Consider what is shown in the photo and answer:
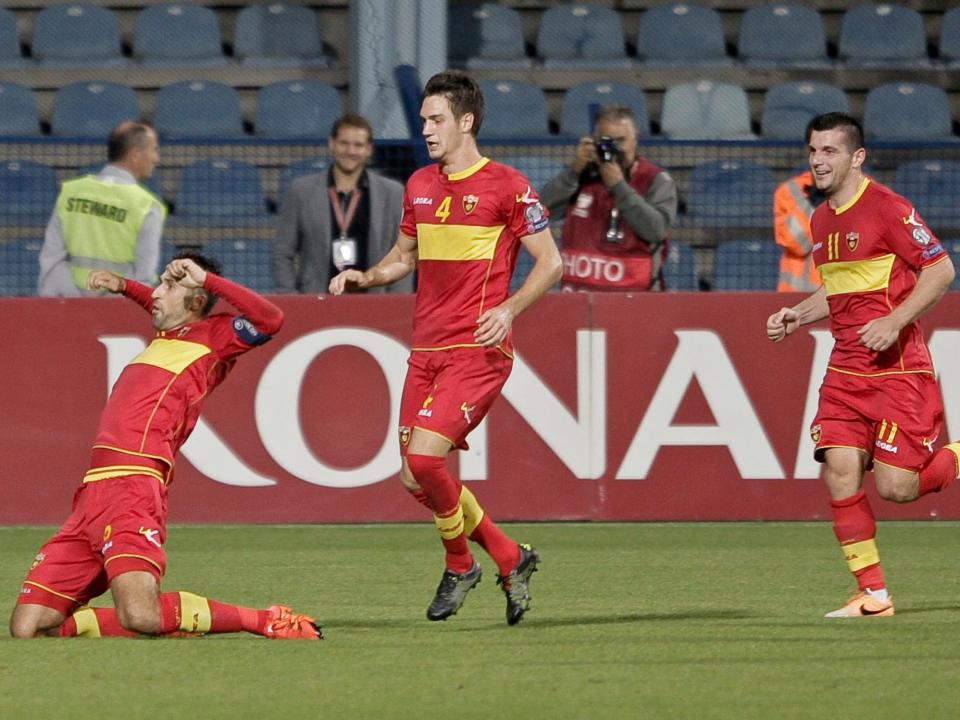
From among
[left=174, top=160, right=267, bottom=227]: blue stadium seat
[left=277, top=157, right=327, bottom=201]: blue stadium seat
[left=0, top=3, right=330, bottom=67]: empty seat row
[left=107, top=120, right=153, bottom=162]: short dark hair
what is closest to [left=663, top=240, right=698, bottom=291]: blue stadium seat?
[left=277, top=157, right=327, bottom=201]: blue stadium seat

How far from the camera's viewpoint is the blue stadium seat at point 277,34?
1431 centimetres

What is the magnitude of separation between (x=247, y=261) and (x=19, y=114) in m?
3.24

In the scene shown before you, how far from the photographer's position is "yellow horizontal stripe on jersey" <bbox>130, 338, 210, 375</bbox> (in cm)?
651

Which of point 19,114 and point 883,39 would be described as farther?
point 883,39

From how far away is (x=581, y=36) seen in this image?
1448 cm

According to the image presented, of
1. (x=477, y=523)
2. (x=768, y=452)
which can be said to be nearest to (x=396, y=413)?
(x=768, y=452)

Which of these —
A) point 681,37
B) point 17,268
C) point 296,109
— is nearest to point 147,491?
point 17,268

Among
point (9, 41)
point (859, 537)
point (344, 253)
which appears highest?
point (9, 41)

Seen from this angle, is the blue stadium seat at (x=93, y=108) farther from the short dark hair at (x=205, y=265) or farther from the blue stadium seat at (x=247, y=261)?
the short dark hair at (x=205, y=265)

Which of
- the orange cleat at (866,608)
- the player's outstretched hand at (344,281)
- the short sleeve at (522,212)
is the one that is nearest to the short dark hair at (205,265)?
the player's outstretched hand at (344,281)

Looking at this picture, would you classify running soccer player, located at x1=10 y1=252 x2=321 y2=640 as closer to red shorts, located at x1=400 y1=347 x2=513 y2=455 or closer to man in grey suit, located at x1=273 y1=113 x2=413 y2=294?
red shorts, located at x1=400 y1=347 x2=513 y2=455

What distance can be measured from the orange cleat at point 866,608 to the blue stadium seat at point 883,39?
8.50 meters

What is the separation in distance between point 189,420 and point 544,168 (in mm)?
5128

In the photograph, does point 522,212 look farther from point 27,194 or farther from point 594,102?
point 594,102
